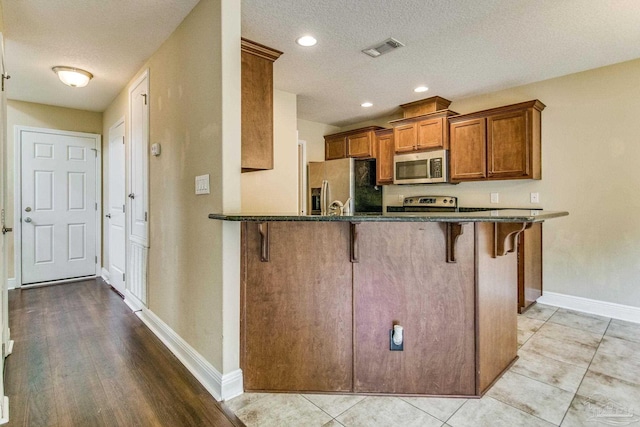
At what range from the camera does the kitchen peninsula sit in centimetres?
183

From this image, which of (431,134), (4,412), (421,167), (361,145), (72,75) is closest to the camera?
(4,412)

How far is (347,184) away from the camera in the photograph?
189 inches

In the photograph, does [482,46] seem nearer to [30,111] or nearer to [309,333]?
[309,333]

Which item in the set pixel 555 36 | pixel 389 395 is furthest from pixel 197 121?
pixel 555 36

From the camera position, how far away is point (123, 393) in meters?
1.91

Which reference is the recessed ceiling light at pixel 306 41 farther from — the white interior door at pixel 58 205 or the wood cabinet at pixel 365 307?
the white interior door at pixel 58 205

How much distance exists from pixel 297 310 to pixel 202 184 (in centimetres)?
96

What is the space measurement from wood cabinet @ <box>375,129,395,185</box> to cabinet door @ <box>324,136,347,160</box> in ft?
1.91

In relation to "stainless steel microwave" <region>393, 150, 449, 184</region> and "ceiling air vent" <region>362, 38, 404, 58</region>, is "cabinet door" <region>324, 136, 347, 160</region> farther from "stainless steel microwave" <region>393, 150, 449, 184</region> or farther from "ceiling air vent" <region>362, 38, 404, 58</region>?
"ceiling air vent" <region>362, 38, 404, 58</region>

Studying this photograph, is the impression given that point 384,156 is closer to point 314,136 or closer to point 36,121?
point 314,136

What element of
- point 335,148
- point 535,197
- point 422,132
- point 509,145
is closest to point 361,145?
point 335,148

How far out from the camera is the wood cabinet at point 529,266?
3.19 meters

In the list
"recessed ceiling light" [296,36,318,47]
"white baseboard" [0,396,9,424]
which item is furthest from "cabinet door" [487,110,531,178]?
"white baseboard" [0,396,9,424]

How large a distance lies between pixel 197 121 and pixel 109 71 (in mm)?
1819
